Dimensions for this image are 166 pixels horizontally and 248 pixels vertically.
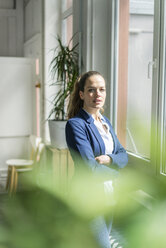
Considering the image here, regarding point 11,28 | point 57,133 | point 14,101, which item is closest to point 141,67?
point 57,133

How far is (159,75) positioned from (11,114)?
3.09 meters

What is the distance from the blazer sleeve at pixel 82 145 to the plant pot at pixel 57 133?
147 centimetres

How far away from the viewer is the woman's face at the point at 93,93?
54.9 inches

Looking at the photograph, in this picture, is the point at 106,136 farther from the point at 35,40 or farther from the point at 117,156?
the point at 35,40

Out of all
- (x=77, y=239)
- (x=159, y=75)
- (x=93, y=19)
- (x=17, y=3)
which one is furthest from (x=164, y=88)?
(x=17, y=3)

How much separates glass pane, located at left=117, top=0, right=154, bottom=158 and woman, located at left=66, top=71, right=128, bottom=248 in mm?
455

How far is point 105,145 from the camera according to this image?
1.45 metres

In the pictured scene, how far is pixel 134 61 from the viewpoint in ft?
7.50

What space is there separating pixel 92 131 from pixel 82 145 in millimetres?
88

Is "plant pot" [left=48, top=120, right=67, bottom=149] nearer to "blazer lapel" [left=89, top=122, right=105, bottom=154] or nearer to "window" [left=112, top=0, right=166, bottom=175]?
"window" [left=112, top=0, right=166, bottom=175]

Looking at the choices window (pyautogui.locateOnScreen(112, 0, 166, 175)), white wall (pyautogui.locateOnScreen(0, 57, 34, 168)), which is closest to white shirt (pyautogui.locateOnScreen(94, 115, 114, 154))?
window (pyautogui.locateOnScreen(112, 0, 166, 175))

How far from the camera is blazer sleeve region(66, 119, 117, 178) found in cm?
133

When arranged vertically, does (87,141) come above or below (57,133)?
above

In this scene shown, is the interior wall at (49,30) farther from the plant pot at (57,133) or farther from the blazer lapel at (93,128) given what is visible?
the blazer lapel at (93,128)
